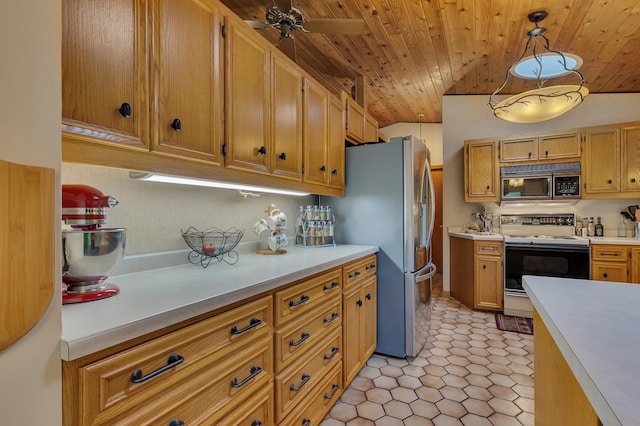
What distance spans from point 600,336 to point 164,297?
1100mm

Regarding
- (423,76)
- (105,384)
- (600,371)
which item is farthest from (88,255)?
(423,76)

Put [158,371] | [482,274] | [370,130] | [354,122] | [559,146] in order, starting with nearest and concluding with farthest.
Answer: [158,371] → [354,122] → [370,130] → [559,146] → [482,274]

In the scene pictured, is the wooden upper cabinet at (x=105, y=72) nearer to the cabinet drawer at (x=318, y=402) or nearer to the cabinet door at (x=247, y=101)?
the cabinet door at (x=247, y=101)

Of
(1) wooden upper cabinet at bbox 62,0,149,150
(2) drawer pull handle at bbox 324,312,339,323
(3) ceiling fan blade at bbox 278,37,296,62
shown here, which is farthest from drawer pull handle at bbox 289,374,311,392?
(3) ceiling fan blade at bbox 278,37,296,62

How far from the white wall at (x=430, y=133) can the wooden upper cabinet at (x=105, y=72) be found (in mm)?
5708

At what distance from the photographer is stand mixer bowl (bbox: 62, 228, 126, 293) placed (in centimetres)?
93

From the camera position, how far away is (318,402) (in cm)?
165

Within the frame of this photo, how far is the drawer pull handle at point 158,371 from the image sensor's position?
76 centimetres

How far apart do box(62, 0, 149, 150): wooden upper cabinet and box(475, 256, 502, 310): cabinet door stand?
372 cm

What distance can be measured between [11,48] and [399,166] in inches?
88.0

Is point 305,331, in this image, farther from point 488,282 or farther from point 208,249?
point 488,282

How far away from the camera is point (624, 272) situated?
316 cm

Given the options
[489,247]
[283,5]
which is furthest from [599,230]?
[283,5]

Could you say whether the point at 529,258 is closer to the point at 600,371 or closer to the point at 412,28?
the point at 412,28
